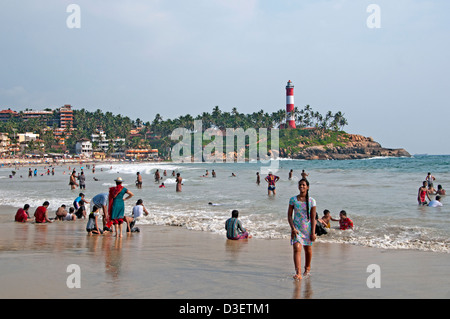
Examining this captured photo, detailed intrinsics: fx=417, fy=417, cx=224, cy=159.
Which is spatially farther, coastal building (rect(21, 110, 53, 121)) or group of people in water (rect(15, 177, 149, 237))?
coastal building (rect(21, 110, 53, 121))

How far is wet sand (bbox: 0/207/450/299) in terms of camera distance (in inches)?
233

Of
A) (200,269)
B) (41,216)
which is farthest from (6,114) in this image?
(200,269)

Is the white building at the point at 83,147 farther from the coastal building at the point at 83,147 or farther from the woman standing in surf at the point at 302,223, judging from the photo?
the woman standing in surf at the point at 302,223

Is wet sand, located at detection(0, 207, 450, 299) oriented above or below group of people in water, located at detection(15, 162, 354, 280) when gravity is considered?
below

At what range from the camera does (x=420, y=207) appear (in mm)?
17266

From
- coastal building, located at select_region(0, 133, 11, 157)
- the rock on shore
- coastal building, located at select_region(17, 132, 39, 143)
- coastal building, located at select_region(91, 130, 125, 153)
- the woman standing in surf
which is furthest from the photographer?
the rock on shore

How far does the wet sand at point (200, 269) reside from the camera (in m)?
5.91

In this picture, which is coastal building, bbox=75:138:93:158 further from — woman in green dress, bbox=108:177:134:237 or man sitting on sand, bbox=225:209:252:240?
man sitting on sand, bbox=225:209:252:240

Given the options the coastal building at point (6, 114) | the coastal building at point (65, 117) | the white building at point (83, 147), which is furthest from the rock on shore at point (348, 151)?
the coastal building at point (6, 114)

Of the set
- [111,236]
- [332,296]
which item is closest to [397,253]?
[332,296]

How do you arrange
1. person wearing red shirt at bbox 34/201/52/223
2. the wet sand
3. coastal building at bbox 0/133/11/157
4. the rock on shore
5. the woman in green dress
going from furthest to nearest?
the rock on shore < coastal building at bbox 0/133/11/157 < person wearing red shirt at bbox 34/201/52/223 < the woman in green dress < the wet sand

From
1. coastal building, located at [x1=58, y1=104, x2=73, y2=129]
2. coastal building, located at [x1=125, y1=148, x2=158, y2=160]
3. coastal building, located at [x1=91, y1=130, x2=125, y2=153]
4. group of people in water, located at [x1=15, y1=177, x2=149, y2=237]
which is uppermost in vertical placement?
coastal building, located at [x1=58, y1=104, x2=73, y2=129]

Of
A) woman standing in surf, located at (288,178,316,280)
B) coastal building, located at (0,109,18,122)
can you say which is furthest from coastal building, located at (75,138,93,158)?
woman standing in surf, located at (288,178,316,280)

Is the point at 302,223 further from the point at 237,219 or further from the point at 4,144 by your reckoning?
the point at 4,144
